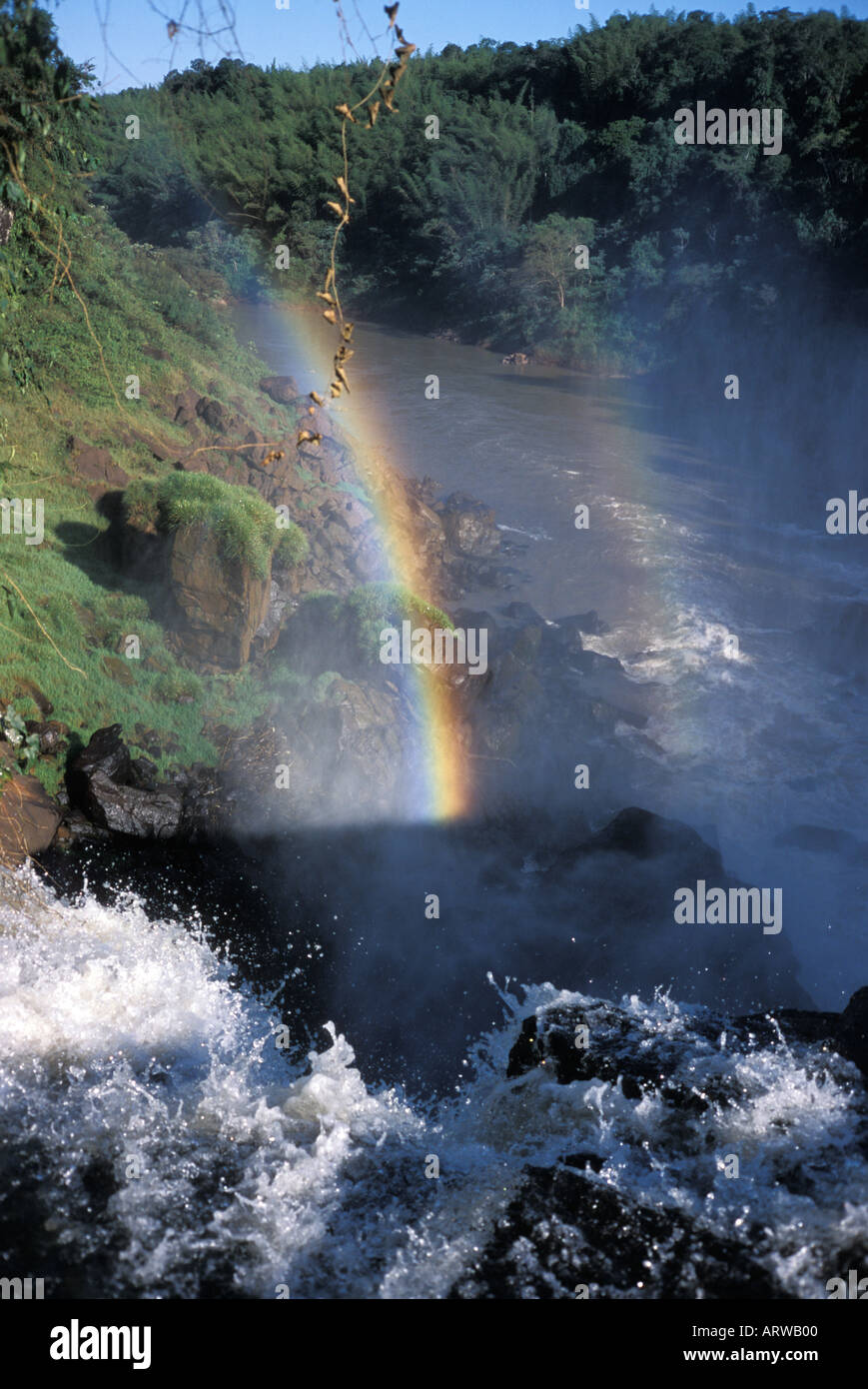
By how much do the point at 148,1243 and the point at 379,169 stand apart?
154ft

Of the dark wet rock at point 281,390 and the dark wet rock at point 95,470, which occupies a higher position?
the dark wet rock at point 281,390

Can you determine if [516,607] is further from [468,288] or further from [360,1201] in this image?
[468,288]

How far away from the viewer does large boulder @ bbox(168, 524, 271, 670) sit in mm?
→ 11367

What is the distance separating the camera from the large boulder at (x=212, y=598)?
448 inches

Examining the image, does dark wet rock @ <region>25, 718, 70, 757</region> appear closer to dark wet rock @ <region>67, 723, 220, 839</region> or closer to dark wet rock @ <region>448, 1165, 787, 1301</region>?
dark wet rock @ <region>67, 723, 220, 839</region>

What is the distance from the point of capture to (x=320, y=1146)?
5.41 metres

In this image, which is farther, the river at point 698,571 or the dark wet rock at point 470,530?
the dark wet rock at point 470,530

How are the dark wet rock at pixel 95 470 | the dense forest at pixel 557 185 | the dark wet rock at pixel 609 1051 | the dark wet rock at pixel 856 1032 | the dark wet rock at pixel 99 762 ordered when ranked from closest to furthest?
the dark wet rock at pixel 856 1032, the dark wet rock at pixel 609 1051, the dark wet rock at pixel 99 762, the dark wet rock at pixel 95 470, the dense forest at pixel 557 185

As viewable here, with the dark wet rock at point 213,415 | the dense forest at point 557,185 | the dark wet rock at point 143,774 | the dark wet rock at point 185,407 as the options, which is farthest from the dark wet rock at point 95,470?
the dense forest at point 557,185

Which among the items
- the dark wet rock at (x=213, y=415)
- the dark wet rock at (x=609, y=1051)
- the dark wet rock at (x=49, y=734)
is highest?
the dark wet rock at (x=213, y=415)

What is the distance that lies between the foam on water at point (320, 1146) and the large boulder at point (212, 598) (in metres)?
5.29

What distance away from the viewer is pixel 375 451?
22219mm

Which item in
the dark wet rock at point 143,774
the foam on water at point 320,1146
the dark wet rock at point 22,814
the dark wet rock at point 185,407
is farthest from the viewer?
the dark wet rock at point 185,407

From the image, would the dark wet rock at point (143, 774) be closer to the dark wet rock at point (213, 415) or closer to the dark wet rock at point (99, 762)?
the dark wet rock at point (99, 762)
